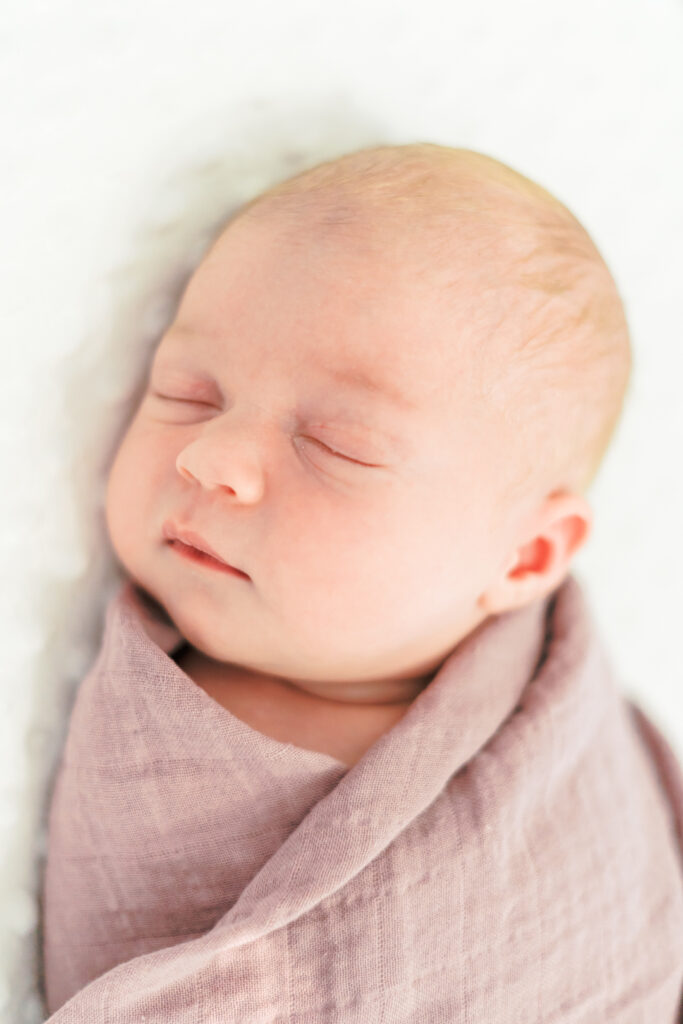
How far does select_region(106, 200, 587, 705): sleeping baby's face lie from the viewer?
86 centimetres

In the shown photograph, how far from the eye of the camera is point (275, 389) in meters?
0.87

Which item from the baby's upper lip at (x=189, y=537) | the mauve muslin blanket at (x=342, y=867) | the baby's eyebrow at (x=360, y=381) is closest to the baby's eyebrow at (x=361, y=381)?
the baby's eyebrow at (x=360, y=381)

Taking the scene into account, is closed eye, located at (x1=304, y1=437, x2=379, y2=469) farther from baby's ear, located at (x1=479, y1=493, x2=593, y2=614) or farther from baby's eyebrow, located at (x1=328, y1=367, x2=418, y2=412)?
baby's ear, located at (x1=479, y1=493, x2=593, y2=614)

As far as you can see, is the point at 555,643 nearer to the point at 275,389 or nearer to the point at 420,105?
the point at 275,389

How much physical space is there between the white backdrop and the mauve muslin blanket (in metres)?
0.06

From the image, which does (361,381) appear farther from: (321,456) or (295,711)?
(295,711)

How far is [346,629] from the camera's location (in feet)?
2.89

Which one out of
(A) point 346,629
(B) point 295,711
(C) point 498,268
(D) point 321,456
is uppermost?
(C) point 498,268

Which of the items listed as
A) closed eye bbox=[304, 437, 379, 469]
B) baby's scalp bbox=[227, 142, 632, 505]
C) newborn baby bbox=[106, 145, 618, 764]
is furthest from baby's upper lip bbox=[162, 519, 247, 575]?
baby's scalp bbox=[227, 142, 632, 505]

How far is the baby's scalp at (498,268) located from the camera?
88 centimetres

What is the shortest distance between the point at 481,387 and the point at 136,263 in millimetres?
344

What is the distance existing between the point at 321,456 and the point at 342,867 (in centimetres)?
33

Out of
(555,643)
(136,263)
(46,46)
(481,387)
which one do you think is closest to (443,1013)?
(555,643)

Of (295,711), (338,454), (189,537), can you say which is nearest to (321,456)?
(338,454)
